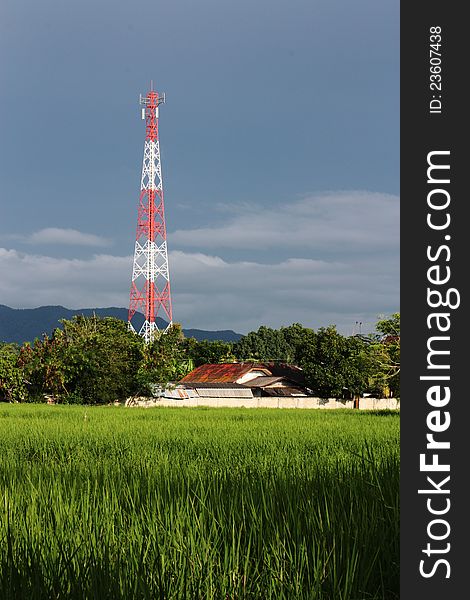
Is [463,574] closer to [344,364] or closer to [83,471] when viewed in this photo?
[83,471]

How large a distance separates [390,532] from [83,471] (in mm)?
3381

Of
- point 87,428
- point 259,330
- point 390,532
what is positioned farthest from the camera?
point 259,330

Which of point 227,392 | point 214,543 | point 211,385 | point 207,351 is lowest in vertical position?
point 227,392

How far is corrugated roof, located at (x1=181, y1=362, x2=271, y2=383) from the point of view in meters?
35.5

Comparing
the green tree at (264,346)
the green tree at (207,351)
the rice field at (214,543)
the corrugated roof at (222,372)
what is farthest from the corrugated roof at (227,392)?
the rice field at (214,543)

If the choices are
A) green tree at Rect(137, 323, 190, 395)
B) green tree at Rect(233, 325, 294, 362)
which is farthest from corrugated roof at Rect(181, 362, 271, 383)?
green tree at Rect(233, 325, 294, 362)

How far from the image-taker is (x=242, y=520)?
311 centimetres

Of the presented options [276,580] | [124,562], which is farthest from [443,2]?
[124,562]

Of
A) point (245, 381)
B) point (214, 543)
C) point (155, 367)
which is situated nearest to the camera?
point (214, 543)

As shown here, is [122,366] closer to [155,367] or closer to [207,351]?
[155,367]

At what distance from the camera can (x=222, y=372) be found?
36.6 m

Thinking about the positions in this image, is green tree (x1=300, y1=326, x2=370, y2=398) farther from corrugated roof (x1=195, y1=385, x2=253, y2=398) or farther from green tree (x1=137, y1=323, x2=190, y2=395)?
green tree (x1=137, y1=323, x2=190, y2=395)

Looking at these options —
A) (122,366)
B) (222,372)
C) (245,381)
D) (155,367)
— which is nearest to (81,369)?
(122,366)

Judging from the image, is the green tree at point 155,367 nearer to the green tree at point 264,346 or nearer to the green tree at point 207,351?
the green tree at point 207,351
